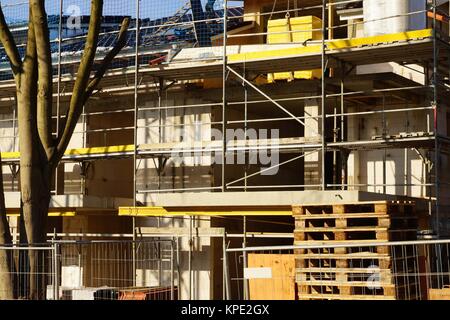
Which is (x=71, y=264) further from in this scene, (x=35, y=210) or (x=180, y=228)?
(x=35, y=210)

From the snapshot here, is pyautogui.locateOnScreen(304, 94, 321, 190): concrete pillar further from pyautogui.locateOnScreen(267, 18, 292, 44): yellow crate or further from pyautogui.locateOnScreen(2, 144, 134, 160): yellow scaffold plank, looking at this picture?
pyautogui.locateOnScreen(2, 144, 134, 160): yellow scaffold plank

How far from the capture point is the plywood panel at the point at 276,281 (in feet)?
46.9

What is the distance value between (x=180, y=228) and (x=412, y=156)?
5233 millimetres

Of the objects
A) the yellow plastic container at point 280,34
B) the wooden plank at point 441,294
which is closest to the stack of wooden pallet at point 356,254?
the wooden plank at point 441,294

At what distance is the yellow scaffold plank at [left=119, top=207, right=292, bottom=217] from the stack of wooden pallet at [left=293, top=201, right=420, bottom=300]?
6.38 ft

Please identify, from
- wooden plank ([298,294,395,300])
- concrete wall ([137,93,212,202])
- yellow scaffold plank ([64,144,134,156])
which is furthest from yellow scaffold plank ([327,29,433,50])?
wooden plank ([298,294,395,300])

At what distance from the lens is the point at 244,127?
67.9 feet

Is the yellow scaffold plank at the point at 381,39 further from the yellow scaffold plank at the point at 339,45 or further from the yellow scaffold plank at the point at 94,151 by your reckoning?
the yellow scaffold plank at the point at 94,151

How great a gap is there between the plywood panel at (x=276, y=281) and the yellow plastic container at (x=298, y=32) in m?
6.10

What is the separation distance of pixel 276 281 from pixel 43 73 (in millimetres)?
5163

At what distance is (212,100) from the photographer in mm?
21109

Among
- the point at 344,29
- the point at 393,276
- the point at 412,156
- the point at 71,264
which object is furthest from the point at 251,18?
the point at 393,276

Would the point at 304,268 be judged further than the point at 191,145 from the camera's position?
No

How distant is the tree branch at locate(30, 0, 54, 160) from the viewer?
14.8 metres
